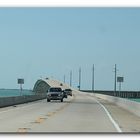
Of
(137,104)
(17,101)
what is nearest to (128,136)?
(137,104)

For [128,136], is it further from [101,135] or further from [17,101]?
[17,101]

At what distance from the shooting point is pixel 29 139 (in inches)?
752

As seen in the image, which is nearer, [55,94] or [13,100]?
[13,100]

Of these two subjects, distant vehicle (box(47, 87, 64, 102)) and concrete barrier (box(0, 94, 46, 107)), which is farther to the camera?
distant vehicle (box(47, 87, 64, 102))

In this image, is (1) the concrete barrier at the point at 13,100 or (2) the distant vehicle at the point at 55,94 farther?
(2) the distant vehicle at the point at 55,94

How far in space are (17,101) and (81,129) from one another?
3544 cm

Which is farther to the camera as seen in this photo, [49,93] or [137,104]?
[49,93]

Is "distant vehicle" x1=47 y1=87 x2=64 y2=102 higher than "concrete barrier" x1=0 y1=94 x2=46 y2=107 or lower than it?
higher

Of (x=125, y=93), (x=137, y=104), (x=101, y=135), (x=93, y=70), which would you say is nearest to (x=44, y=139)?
(x=101, y=135)

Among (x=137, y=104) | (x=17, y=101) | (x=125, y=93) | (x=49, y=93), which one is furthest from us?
(x=125, y=93)

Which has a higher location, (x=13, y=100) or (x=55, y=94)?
(x=55, y=94)

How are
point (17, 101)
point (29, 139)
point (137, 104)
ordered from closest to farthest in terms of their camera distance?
point (29, 139) → point (137, 104) → point (17, 101)

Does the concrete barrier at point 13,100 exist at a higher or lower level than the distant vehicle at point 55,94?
lower

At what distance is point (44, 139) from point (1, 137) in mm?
1724
